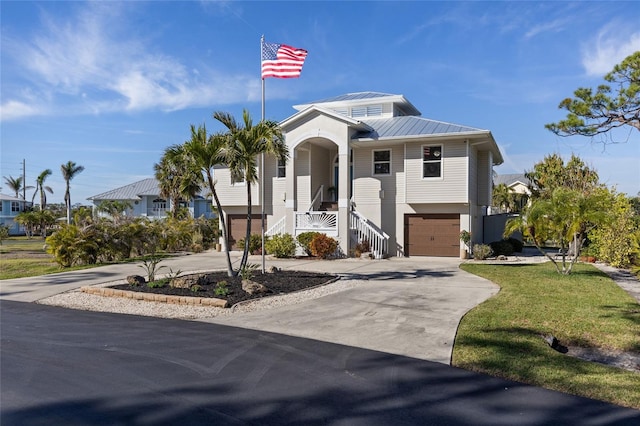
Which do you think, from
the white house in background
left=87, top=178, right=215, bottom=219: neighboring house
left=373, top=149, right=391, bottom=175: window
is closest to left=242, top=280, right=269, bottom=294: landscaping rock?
the white house in background

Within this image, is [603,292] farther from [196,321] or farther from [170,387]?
[170,387]

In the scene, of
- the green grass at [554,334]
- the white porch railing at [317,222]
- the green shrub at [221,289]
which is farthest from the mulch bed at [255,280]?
the white porch railing at [317,222]

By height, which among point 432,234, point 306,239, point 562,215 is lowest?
point 306,239

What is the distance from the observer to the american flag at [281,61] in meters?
14.2

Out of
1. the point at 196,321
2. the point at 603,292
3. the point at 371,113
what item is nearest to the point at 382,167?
the point at 371,113

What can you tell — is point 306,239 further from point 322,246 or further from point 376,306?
point 376,306

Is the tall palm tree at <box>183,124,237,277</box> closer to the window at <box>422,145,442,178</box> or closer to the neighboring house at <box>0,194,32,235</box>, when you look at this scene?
the window at <box>422,145,442,178</box>

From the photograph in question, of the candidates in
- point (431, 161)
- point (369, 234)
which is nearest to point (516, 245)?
point (431, 161)

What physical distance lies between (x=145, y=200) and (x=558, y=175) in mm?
44110

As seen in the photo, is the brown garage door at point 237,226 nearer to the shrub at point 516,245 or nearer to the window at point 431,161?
the window at point 431,161

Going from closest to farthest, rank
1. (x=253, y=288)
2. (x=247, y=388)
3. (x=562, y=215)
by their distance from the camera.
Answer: (x=247, y=388)
(x=253, y=288)
(x=562, y=215)

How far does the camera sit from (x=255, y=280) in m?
12.6

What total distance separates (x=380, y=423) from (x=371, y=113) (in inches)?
882

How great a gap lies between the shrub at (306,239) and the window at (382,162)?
14.7 feet
